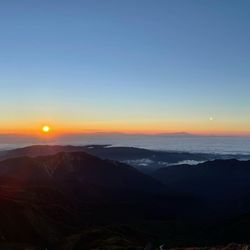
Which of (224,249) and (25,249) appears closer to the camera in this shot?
(224,249)

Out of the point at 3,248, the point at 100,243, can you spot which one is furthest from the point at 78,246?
the point at 3,248

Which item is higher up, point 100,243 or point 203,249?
point 203,249

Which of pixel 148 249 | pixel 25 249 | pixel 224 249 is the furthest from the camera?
pixel 25 249

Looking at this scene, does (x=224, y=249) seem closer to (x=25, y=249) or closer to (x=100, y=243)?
(x=100, y=243)

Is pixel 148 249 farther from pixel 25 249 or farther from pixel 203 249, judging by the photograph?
pixel 25 249

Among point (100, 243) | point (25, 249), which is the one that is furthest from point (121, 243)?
point (25, 249)

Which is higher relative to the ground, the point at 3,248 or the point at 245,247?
the point at 245,247

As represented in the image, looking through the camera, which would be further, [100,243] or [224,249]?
[100,243]

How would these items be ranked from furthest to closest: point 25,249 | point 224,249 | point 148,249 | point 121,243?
point 25,249, point 121,243, point 148,249, point 224,249

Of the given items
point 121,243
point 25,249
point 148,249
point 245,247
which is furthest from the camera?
point 25,249
